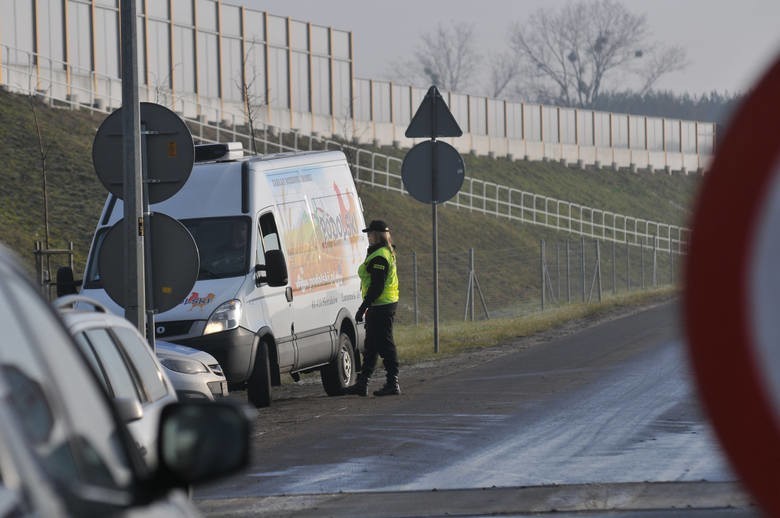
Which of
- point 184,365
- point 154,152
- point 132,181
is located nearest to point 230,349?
point 154,152

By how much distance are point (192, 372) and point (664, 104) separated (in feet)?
514

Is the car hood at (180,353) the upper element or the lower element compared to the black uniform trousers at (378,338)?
upper

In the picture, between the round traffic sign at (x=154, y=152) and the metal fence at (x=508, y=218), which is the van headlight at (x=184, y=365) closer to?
the round traffic sign at (x=154, y=152)

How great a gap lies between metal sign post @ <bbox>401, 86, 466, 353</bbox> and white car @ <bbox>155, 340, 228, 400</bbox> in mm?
10378

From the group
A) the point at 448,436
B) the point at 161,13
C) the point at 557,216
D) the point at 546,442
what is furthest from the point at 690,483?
the point at 557,216

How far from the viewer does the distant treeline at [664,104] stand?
153 metres

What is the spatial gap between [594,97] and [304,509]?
10527cm

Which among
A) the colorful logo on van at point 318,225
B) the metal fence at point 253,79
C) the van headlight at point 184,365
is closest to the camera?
the van headlight at point 184,365

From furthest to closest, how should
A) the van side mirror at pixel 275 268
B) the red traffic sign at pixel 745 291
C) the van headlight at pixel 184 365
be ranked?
the van side mirror at pixel 275 268 → the van headlight at pixel 184 365 → the red traffic sign at pixel 745 291

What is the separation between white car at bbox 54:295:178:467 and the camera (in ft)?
18.9

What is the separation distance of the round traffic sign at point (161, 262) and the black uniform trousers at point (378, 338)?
3.99 m

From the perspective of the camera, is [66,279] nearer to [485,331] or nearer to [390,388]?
[390,388]

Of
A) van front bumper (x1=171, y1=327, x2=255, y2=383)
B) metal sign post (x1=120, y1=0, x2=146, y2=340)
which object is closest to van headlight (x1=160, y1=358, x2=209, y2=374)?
metal sign post (x1=120, y1=0, x2=146, y2=340)

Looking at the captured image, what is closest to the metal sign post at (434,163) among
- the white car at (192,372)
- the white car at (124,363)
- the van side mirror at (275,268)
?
the van side mirror at (275,268)
